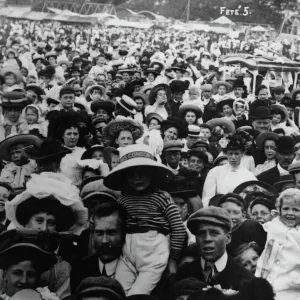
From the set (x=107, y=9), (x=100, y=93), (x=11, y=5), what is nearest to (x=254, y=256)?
(x=100, y=93)

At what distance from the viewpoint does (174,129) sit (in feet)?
24.5

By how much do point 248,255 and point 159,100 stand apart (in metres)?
5.45

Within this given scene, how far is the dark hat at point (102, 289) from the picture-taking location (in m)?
3.41

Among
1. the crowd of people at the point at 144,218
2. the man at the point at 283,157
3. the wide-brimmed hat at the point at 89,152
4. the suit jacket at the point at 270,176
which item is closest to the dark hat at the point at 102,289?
the crowd of people at the point at 144,218

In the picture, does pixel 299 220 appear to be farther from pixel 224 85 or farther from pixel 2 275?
pixel 224 85

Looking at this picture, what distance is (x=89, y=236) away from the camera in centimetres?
466

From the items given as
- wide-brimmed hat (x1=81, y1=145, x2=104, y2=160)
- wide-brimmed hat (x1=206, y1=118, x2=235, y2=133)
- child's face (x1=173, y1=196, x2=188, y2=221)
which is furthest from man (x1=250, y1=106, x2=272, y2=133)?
child's face (x1=173, y1=196, x2=188, y2=221)

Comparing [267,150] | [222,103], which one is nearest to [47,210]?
[267,150]

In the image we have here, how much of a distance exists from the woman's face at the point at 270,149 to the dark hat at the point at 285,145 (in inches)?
4.3

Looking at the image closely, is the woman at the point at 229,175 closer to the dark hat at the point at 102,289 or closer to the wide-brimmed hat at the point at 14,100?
the dark hat at the point at 102,289

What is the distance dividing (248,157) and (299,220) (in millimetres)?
2792

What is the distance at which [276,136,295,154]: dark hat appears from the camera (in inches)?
271

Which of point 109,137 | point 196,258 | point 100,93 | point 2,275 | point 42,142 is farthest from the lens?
point 100,93

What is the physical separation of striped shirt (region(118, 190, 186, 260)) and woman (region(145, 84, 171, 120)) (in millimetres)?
5081
